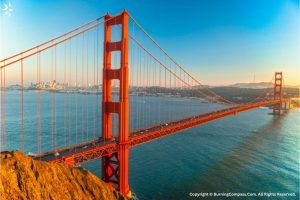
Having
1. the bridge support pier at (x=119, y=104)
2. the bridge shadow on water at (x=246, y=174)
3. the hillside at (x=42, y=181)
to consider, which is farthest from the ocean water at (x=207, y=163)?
the hillside at (x=42, y=181)

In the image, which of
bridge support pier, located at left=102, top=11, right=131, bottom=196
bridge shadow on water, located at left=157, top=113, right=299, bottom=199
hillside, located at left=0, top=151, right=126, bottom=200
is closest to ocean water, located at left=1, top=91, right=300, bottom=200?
bridge shadow on water, located at left=157, top=113, right=299, bottom=199

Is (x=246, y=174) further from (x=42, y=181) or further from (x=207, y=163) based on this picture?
(x=42, y=181)

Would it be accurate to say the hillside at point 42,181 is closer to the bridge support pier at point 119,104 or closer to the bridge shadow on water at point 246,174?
the bridge support pier at point 119,104

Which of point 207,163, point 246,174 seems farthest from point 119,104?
point 246,174

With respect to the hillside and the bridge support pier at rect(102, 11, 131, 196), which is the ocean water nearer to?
the bridge support pier at rect(102, 11, 131, 196)

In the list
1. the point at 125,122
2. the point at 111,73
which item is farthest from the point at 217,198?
the point at 111,73

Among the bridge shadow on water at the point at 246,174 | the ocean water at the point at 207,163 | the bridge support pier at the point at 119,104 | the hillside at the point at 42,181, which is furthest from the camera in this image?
the ocean water at the point at 207,163

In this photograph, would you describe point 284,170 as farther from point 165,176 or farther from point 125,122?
point 125,122
